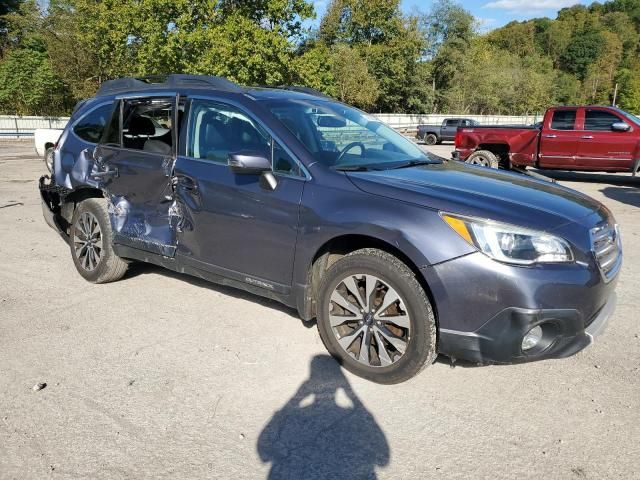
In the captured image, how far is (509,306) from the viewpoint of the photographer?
2.84 meters

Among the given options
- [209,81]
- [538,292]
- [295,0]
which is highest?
[295,0]

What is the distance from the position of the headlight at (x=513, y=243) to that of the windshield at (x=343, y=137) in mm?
1014

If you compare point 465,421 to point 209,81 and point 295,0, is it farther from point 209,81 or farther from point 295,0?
point 295,0

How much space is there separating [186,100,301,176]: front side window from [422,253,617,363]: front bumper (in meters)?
1.33

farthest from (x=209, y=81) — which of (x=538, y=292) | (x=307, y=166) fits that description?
(x=538, y=292)

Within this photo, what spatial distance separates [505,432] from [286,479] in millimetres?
1178

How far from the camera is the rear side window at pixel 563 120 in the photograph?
12.6 m

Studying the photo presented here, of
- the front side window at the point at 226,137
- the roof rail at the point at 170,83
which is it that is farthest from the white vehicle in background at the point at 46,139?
the front side window at the point at 226,137

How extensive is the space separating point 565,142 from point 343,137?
10372 mm

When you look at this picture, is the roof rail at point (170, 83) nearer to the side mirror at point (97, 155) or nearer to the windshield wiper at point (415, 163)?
the side mirror at point (97, 155)

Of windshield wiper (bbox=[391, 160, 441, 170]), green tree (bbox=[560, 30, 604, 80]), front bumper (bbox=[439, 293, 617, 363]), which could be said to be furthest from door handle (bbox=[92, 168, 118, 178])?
green tree (bbox=[560, 30, 604, 80])

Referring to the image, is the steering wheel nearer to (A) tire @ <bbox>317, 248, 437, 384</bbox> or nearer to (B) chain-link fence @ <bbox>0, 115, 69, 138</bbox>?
(A) tire @ <bbox>317, 248, 437, 384</bbox>

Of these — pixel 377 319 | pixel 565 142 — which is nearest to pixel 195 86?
pixel 377 319

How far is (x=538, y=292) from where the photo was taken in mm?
2830
